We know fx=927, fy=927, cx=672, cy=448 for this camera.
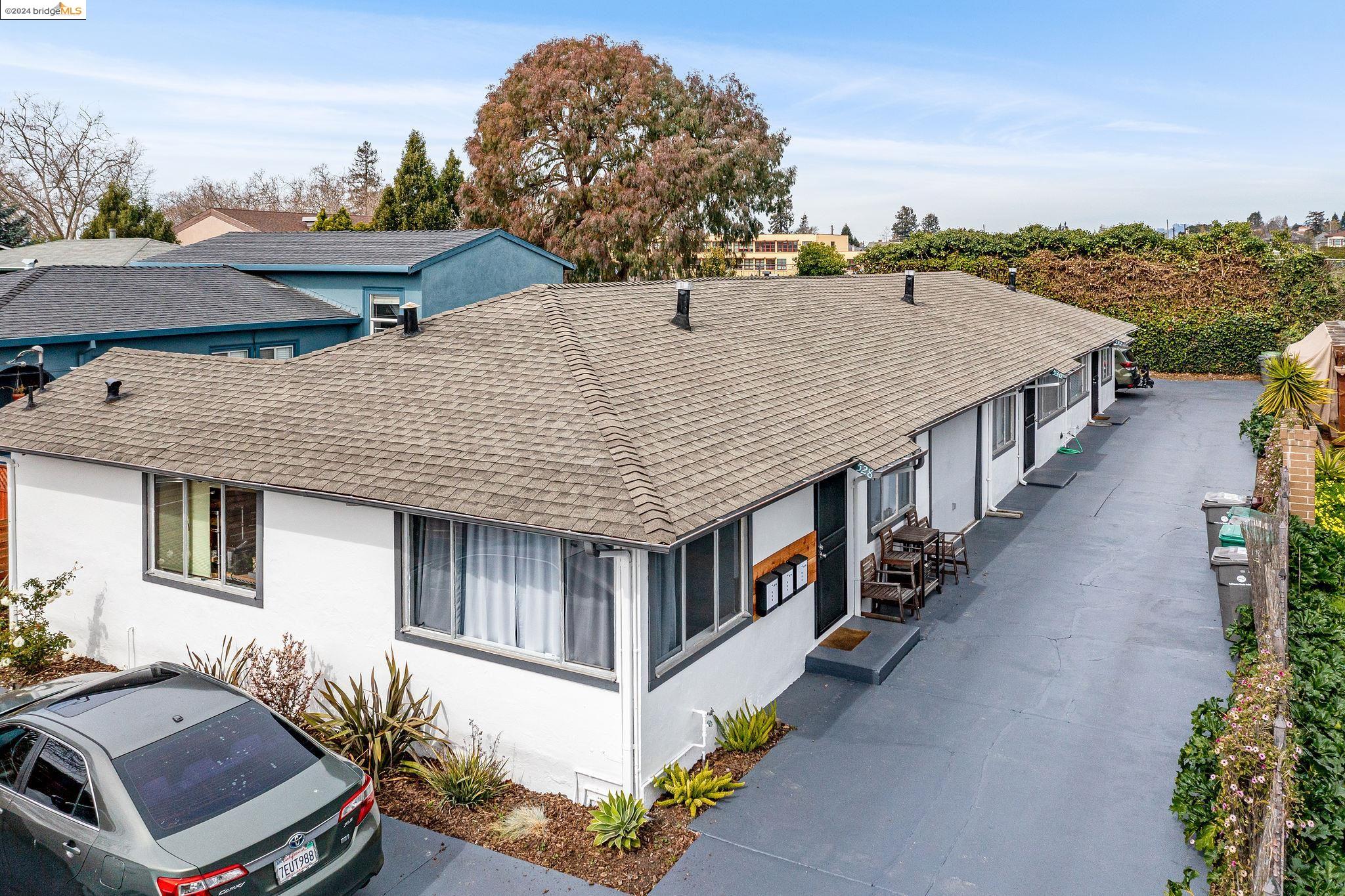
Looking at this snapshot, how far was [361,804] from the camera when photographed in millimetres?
6371

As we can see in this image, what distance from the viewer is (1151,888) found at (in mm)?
6617

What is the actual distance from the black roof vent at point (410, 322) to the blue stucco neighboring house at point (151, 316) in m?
6.18

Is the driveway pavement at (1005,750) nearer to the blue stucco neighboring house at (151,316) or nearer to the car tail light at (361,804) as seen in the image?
the car tail light at (361,804)

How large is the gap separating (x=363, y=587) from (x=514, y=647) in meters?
1.66

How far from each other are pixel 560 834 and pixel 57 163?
210ft

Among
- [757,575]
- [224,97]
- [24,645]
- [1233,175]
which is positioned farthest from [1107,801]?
[1233,175]

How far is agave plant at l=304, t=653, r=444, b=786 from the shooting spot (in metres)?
8.20

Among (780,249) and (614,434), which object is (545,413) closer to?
(614,434)

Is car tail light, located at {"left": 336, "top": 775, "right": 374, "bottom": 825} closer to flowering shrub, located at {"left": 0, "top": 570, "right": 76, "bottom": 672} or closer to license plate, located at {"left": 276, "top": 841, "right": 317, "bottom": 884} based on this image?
license plate, located at {"left": 276, "top": 841, "right": 317, "bottom": 884}

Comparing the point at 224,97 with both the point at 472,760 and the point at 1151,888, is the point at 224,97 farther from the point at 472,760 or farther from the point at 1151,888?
the point at 1151,888

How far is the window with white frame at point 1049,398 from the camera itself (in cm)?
2008

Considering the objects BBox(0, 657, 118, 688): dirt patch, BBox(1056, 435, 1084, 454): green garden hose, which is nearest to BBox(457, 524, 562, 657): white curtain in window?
BBox(0, 657, 118, 688): dirt patch

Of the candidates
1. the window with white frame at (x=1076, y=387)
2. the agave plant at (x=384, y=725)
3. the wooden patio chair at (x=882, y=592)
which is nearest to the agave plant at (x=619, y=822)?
the agave plant at (x=384, y=725)

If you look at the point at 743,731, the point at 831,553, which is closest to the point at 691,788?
the point at 743,731
